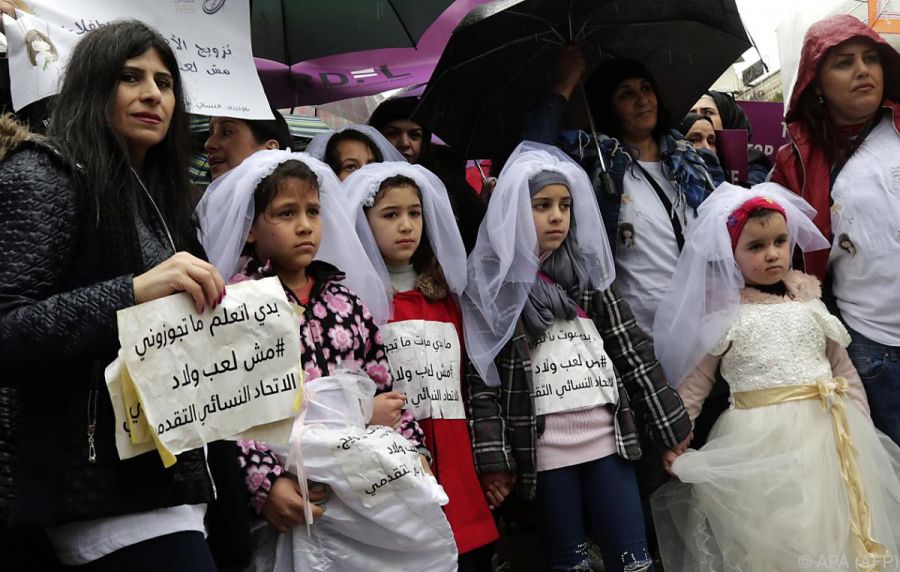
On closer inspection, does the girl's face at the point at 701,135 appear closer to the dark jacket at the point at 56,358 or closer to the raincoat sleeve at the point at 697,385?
the raincoat sleeve at the point at 697,385

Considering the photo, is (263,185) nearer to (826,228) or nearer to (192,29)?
(192,29)

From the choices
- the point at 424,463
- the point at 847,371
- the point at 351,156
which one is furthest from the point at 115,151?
the point at 847,371

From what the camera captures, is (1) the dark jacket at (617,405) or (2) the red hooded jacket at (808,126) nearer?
(1) the dark jacket at (617,405)

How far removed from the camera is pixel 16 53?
2.96 meters

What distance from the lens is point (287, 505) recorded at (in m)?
2.50

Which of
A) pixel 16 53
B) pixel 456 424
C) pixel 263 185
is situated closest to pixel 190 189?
pixel 263 185

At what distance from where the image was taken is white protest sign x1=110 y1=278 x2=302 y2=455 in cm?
180

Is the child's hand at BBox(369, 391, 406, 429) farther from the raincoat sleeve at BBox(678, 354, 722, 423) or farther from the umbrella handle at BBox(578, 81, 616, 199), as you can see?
the umbrella handle at BBox(578, 81, 616, 199)

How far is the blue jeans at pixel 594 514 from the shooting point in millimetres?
3264

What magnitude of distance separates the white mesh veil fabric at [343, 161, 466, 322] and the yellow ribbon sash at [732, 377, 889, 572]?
1.31 meters

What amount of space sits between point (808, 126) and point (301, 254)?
8.60 ft

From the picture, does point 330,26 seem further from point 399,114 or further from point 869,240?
point 869,240

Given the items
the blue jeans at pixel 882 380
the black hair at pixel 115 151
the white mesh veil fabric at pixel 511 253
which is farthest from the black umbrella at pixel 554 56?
the black hair at pixel 115 151

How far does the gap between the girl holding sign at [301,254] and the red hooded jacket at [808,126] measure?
86.3 inches
